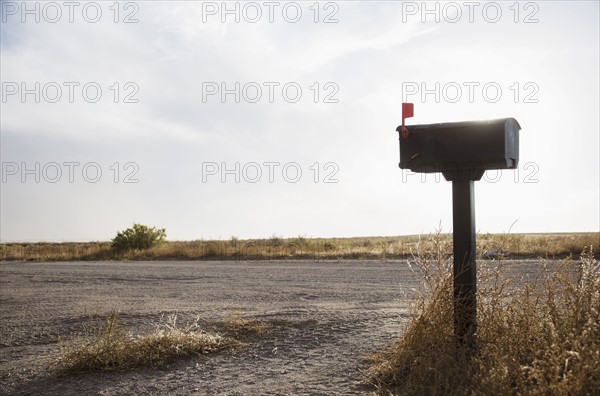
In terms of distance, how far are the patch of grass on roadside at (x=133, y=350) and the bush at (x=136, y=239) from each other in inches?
963

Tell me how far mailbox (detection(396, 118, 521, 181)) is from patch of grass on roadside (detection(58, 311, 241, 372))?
273 cm

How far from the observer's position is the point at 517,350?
4.26 metres

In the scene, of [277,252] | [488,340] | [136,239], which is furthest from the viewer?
[136,239]

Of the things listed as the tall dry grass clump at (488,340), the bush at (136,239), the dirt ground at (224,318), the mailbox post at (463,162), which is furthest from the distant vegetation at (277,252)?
the mailbox post at (463,162)

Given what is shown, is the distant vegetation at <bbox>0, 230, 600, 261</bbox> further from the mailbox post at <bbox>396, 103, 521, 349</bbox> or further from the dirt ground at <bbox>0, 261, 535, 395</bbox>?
the mailbox post at <bbox>396, 103, 521, 349</bbox>

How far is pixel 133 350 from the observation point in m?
5.54

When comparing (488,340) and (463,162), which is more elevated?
(463,162)

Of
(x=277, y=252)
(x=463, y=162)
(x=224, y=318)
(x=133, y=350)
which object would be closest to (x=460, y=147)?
(x=463, y=162)

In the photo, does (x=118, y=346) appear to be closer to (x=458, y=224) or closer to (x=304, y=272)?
(x=458, y=224)

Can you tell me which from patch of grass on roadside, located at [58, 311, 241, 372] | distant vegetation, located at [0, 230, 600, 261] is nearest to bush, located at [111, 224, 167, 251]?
distant vegetation, located at [0, 230, 600, 261]

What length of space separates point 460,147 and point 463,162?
0.43ft

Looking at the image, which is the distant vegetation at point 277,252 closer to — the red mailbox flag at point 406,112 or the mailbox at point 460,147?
the mailbox at point 460,147

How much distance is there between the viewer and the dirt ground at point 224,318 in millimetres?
4875

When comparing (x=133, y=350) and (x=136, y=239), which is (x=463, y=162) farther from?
(x=136, y=239)
